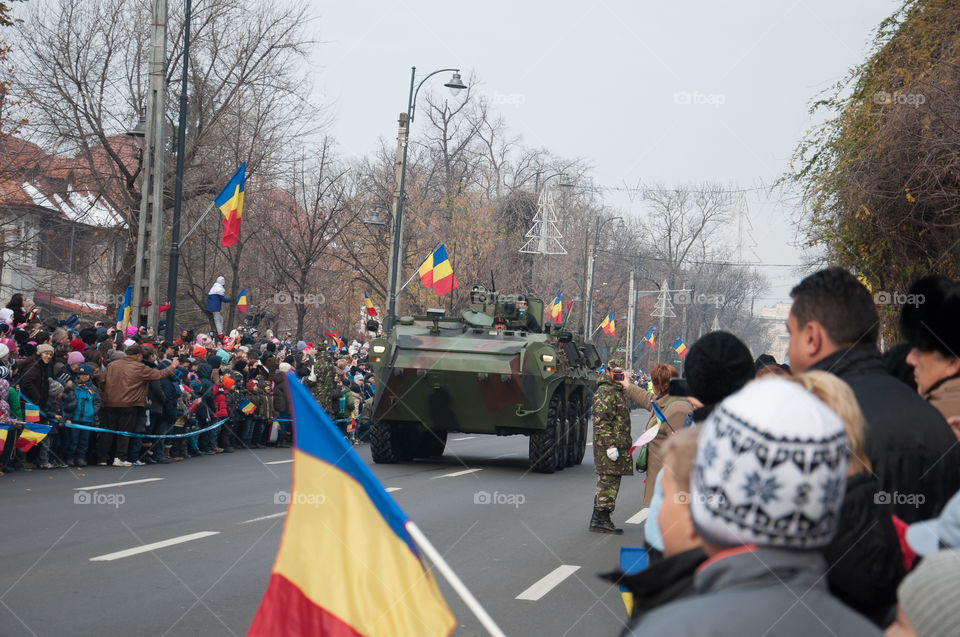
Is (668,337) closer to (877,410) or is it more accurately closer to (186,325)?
(186,325)

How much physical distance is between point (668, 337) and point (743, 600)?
86.3m

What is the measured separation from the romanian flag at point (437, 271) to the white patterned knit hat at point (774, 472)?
24.9 meters

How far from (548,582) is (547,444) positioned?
31.4 feet

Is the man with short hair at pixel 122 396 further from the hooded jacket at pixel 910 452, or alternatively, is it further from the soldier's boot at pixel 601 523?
the hooded jacket at pixel 910 452

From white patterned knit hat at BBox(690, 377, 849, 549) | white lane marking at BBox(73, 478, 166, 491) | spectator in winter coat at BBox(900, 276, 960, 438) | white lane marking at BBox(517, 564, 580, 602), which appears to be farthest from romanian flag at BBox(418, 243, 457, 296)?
white patterned knit hat at BBox(690, 377, 849, 549)

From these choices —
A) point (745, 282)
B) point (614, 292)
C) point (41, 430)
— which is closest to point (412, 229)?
point (41, 430)

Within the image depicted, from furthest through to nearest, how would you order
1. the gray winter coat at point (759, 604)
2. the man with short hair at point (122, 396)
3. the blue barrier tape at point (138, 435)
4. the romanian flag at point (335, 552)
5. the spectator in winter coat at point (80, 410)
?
the man with short hair at point (122, 396) → the blue barrier tape at point (138, 435) → the spectator in winter coat at point (80, 410) → the romanian flag at point (335, 552) → the gray winter coat at point (759, 604)

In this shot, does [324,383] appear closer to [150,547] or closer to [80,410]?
[80,410]

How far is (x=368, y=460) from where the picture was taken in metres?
20.1

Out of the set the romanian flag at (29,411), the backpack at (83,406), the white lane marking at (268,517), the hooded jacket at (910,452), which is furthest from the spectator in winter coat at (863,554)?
the backpack at (83,406)

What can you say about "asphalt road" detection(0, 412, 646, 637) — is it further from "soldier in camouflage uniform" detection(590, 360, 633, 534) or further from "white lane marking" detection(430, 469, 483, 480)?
"soldier in camouflage uniform" detection(590, 360, 633, 534)

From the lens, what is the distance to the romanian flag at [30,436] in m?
14.6

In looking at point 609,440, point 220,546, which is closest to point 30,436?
point 220,546

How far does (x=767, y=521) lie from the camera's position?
1.92 meters
